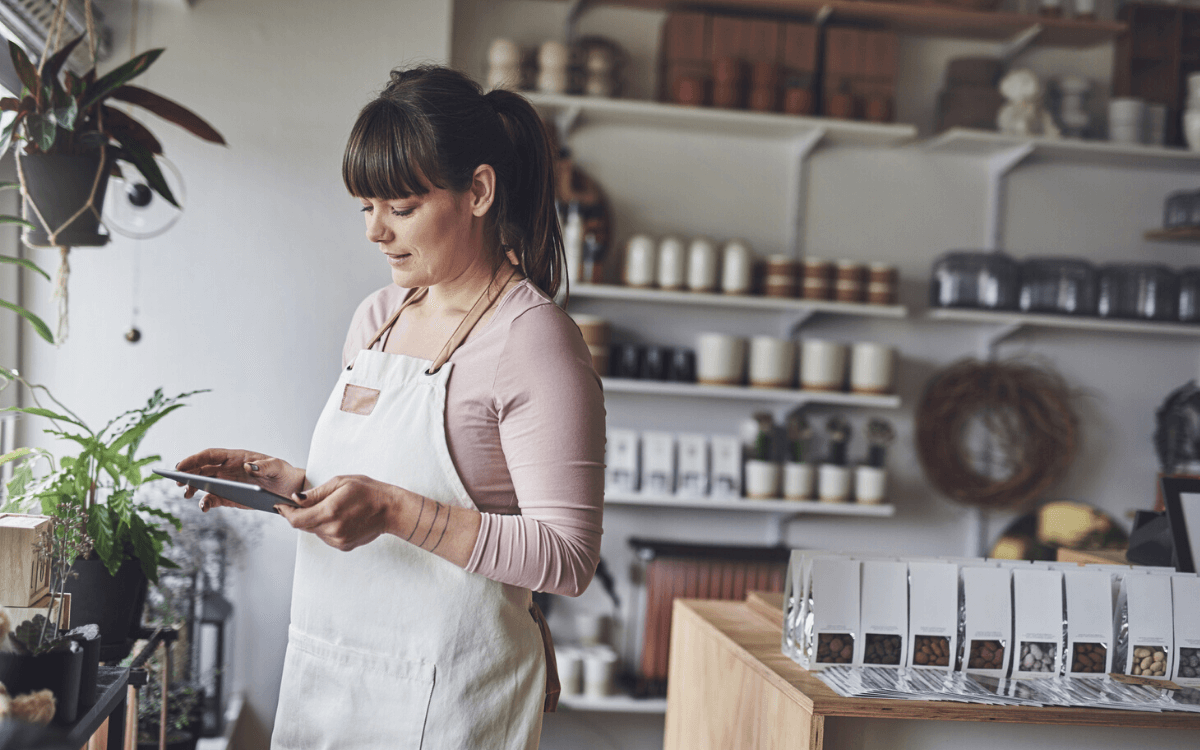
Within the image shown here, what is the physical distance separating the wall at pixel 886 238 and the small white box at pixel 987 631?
1.79 meters

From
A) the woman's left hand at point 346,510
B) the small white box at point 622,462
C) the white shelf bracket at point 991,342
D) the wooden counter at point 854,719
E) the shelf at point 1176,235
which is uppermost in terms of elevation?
the shelf at point 1176,235

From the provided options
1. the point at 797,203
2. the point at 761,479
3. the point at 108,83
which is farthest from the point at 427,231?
the point at 797,203

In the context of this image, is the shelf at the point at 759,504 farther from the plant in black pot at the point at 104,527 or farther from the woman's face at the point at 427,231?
the woman's face at the point at 427,231

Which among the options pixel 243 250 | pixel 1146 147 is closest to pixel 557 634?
pixel 243 250

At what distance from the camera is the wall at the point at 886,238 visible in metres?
3.18

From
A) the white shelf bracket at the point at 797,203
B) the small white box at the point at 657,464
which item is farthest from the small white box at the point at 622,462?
the white shelf bracket at the point at 797,203

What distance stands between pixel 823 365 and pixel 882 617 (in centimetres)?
170

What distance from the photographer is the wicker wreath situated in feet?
10.6

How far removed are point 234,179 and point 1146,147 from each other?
9.49 ft

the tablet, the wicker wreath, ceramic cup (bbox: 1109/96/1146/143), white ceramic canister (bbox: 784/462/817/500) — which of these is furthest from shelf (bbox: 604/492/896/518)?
the tablet

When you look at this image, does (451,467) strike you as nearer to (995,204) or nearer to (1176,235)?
(995,204)

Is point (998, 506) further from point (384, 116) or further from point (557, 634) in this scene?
point (384, 116)

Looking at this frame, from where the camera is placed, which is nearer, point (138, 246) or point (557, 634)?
point (138, 246)

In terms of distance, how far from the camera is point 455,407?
116 cm
